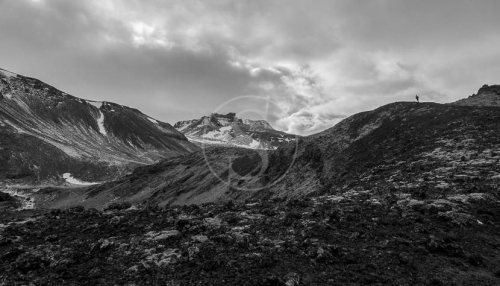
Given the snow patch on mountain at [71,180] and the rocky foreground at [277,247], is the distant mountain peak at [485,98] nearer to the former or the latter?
the rocky foreground at [277,247]

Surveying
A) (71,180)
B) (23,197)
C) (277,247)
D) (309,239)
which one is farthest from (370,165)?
Result: (71,180)

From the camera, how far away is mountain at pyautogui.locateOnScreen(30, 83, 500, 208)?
20.9 m

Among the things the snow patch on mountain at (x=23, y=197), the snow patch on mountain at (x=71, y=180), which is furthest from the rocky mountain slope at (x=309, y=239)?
the snow patch on mountain at (x=71, y=180)

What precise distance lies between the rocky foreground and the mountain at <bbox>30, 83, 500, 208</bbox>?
165 inches

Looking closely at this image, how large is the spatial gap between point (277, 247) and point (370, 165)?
25.4 m

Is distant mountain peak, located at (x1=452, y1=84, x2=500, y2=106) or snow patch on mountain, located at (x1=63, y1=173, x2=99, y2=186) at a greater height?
distant mountain peak, located at (x1=452, y1=84, x2=500, y2=106)

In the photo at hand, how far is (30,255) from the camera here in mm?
11469

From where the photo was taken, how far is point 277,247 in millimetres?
11383

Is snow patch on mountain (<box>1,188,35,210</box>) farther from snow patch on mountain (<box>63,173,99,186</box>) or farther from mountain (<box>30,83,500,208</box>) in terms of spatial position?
mountain (<box>30,83,500,208</box>)

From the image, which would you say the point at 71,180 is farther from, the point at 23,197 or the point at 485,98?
the point at 485,98

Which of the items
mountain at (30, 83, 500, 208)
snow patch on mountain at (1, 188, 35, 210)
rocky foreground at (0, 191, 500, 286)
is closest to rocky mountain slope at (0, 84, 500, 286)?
rocky foreground at (0, 191, 500, 286)

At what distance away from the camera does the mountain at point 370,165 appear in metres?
20.9

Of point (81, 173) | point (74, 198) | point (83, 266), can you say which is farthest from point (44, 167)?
point (83, 266)

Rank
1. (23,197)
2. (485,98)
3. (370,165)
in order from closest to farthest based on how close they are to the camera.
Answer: (370,165)
(485,98)
(23,197)
